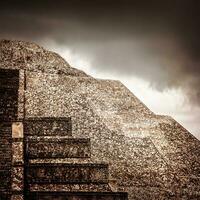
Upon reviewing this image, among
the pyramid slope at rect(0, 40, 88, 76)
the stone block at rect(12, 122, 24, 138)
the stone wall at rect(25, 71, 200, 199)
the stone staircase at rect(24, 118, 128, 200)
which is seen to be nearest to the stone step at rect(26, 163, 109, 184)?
the stone staircase at rect(24, 118, 128, 200)

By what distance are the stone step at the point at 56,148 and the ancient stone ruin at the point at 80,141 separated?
3cm

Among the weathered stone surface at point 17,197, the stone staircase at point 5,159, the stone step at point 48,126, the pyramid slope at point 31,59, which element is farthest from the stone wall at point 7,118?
the pyramid slope at point 31,59

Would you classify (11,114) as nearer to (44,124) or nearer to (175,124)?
(44,124)

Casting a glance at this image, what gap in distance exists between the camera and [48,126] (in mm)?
15234

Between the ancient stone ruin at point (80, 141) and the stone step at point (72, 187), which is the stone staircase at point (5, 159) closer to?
the ancient stone ruin at point (80, 141)

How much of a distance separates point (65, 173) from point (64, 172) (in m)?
0.04

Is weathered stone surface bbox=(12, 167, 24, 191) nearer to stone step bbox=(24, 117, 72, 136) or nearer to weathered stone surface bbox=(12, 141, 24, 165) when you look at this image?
weathered stone surface bbox=(12, 141, 24, 165)

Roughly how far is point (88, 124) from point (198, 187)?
4.84 m

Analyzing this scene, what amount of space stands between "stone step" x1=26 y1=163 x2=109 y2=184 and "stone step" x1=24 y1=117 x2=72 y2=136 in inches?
105

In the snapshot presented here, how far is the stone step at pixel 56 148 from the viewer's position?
13367mm

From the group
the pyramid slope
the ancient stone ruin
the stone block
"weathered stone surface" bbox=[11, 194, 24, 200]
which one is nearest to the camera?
"weathered stone surface" bbox=[11, 194, 24, 200]

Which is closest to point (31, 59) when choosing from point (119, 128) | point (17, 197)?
point (119, 128)

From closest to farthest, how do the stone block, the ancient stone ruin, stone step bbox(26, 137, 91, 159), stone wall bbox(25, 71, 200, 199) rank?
the ancient stone ruin, the stone block, stone step bbox(26, 137, 91, 159), stone wall bbox(25, 71, 200, 199)

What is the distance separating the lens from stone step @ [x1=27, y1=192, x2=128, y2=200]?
11.4 meters
